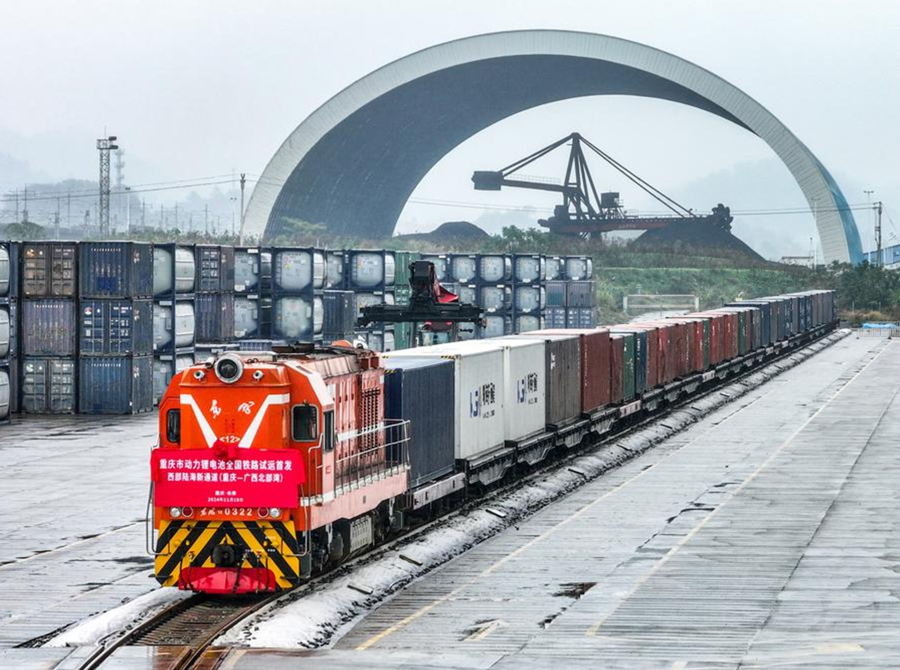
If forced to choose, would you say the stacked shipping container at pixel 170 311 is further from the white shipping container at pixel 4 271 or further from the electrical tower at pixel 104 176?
the electrical tower at pixel 104 176

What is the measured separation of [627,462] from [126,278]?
21.3 meters

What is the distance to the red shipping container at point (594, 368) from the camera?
145 ft

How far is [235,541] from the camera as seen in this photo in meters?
22.5

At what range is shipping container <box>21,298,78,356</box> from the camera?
2185 inches

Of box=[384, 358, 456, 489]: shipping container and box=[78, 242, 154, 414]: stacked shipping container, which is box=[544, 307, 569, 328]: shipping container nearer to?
box=[78, 242, 154, 414]: stacked shipping container

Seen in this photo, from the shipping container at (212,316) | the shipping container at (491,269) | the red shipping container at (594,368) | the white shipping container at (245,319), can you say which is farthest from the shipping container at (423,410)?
the shipping container at (491,269)

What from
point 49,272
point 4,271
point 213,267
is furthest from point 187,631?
point 213,267

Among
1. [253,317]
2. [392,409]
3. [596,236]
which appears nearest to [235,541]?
[392,409]

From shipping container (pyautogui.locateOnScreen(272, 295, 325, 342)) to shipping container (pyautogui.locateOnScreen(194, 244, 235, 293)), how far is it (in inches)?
163

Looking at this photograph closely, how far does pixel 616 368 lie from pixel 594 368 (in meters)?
2.88

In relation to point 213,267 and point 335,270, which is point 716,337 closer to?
point 335,270

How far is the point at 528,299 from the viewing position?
9050cm

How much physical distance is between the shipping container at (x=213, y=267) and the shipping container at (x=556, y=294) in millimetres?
36016

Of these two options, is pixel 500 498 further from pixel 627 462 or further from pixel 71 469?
pixel 71 469
